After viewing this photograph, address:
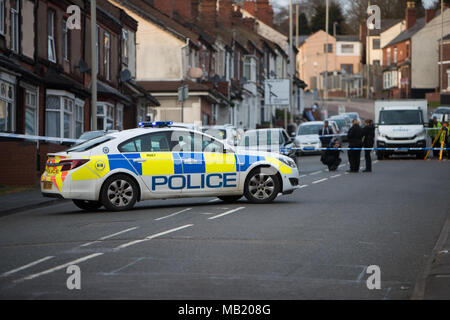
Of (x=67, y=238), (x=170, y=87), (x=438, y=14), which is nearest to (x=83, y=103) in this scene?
(x=170, y=87)

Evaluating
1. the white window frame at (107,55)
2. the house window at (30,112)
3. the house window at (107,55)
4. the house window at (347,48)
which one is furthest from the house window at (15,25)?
the house window at (347,48)

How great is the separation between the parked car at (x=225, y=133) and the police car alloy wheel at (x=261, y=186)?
11.8 meters

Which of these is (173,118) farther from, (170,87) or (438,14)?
(438,14)

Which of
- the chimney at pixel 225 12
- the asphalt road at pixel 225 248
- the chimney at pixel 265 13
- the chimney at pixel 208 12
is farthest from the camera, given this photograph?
the chimney at pixel 265 13

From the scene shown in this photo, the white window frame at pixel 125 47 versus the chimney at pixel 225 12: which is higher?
the chimney at pixel 225 12

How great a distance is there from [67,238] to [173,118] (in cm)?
3946

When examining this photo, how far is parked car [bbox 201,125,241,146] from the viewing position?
29.9 metres

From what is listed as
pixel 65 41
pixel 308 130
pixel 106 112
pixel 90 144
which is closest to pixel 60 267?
pixel 90 144

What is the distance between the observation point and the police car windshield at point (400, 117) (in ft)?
125

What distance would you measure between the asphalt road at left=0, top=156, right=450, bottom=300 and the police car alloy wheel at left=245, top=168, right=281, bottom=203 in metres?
0.37

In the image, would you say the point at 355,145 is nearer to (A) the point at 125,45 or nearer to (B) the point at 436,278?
(A) the point at 125,45

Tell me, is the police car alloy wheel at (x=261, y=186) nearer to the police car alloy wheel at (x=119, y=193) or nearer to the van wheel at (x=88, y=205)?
the police car alloy wheel at (x=119, y=193)

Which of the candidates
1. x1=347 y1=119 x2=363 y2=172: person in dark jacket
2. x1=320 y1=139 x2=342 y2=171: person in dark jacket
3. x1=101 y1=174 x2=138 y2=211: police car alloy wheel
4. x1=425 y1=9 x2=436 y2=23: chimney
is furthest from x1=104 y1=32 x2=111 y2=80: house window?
x1=425 y1=9 x2=436 y2=23: chimney

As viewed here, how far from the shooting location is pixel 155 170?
16844mm
